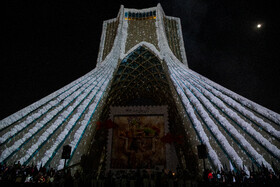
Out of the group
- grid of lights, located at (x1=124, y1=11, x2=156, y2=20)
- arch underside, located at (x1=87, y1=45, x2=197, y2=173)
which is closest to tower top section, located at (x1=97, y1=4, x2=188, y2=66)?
grid of lights, located at (x1=124, y1=11, x2=156, y2=20)

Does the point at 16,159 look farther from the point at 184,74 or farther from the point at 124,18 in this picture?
the point at 124,18

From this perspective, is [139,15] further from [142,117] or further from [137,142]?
[137,142]

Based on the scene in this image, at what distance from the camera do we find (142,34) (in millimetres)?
19453

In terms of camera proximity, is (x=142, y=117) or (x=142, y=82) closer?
(x=142, y=117)

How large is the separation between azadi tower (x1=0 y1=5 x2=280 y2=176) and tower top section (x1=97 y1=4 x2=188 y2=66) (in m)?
0.12

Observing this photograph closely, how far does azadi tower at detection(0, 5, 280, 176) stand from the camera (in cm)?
731

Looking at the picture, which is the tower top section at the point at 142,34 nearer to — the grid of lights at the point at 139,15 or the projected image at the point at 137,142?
the grid of lights at the point at 139,15

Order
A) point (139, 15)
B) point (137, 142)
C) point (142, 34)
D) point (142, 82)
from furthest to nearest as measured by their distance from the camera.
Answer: point (139, 15)
point (142, 82)
point (142, 34)
point (137, 142)

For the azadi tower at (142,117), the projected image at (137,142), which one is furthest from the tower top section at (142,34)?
the projected image at (137,142)

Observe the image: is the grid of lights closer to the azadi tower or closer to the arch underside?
the azadi tower

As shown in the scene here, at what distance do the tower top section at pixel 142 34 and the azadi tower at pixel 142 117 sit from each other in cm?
12

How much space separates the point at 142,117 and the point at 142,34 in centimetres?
955

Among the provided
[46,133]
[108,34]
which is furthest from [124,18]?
[46,133]

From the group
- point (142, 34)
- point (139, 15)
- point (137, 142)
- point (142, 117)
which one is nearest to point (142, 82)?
point (142, 117)
